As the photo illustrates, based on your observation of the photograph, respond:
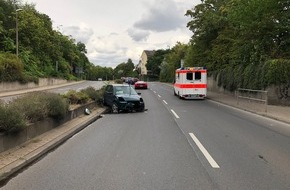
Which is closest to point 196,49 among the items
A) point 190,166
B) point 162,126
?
point 162,126

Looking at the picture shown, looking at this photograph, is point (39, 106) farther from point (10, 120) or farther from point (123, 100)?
point (123, 100)

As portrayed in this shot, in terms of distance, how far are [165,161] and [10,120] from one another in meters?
3.51

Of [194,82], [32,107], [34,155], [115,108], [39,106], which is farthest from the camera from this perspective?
[194,82]

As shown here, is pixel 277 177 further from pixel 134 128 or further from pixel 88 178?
pixel 134 128

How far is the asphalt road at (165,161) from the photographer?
668 centimetres

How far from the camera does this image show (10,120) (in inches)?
349

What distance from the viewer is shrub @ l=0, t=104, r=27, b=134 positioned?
344 inches

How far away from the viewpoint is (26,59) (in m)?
61.2

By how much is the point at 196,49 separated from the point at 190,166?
→ 39643mm

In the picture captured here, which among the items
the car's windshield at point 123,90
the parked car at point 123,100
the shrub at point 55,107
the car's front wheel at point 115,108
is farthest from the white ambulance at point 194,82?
the shrub at point 55,107

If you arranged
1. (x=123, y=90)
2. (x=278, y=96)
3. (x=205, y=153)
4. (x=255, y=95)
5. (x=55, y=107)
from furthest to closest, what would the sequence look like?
(x=278, y=96) → (x=255, y=95) → (x=123, y=90) → (x=55, y=107) → (x=205, y=153)

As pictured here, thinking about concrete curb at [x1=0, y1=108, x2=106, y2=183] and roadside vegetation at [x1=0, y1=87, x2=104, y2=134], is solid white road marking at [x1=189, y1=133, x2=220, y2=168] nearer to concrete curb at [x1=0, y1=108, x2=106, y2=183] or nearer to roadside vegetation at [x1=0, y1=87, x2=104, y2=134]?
concrete curb at [x1=0, y1=108, x2=106, y2=183]

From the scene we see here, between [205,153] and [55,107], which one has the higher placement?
[55,107]

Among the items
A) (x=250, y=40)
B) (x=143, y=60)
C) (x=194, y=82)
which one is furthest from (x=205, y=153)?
(x=143, y=60)
